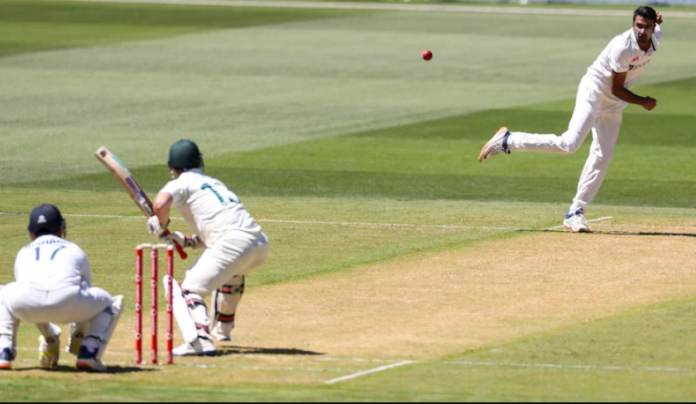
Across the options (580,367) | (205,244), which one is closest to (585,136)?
(580,367)

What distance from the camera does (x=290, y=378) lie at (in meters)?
9.03

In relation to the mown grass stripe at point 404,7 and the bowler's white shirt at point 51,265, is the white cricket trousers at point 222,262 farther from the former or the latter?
the mown grass stripe at point 404,7

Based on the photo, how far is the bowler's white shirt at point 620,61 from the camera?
14.5 m

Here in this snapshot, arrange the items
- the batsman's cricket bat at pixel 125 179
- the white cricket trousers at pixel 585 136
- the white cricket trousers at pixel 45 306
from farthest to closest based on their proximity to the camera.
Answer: the white cricket trousers at pixel 585 136 → the batsman's cricket bat at pixel 125 179 → the white cricket trousers at pixel 45 306

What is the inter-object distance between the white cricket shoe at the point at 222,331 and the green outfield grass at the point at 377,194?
0.11 m

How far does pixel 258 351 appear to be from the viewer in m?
9.93

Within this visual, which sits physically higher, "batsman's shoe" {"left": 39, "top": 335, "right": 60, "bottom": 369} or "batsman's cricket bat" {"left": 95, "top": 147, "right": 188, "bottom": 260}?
"batsman's cricket bat" {"left": 95, "top": 147, "right": 188, "bottom": 260}

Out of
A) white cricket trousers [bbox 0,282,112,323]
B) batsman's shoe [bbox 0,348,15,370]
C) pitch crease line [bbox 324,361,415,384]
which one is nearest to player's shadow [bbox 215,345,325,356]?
pitch crease line [bbox 324,361,415,384]

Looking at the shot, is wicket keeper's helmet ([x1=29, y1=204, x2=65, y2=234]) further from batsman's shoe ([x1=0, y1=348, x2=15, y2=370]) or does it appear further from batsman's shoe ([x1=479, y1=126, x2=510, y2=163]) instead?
batsman's shoe ([x1=479, y1=126, x2=510, y2=163])

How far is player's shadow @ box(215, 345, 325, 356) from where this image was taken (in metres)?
9.84

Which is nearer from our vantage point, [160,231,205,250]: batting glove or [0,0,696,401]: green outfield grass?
[0,0,696,401]: green outfield grass

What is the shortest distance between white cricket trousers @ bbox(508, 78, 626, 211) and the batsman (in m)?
5.87

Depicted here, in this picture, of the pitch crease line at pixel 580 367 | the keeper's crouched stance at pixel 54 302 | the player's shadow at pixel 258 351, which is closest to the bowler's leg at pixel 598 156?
the pitch crease line at pixel 580 367

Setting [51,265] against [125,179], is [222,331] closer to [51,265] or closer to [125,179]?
[125,179]
